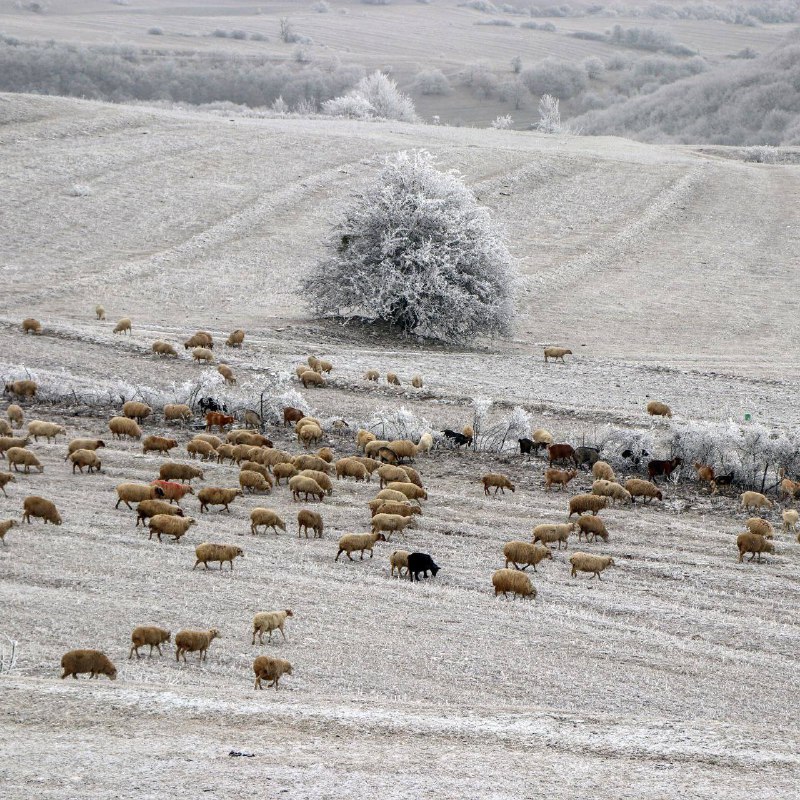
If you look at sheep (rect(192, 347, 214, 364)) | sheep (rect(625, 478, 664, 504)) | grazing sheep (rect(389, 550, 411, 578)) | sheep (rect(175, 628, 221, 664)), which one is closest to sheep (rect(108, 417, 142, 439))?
sheep (rect(192, 347, 214, 364))

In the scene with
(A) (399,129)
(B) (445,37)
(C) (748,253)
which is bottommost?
(C) (748,253)

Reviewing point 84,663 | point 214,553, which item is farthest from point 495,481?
point 84,663

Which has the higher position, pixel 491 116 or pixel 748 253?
pixel 491 116

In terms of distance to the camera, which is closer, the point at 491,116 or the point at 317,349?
the point at 317,349

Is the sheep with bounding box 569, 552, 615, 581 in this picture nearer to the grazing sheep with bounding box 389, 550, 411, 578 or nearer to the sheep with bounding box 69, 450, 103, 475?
the grazing sheep with bounding box 389, 550, 411, 578

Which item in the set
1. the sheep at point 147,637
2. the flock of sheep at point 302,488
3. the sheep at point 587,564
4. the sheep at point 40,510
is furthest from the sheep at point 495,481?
the sheep at point 147,637

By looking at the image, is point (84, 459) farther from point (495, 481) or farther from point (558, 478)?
point (558, 478)

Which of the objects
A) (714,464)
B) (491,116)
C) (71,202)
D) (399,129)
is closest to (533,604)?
(714,464)

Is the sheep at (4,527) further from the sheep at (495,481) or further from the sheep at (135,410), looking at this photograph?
the sheep at (495,481)

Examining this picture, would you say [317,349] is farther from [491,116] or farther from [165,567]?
[491,116]
